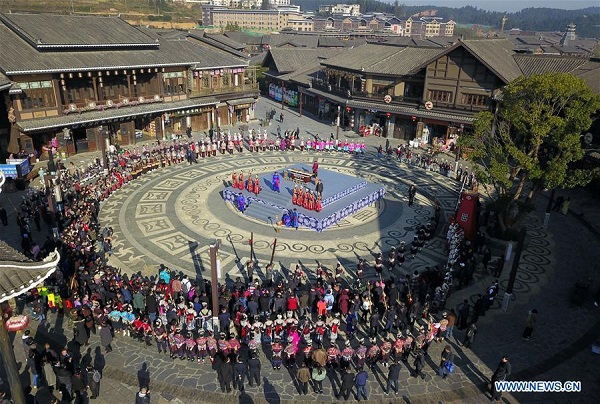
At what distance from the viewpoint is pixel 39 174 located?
36.1 m

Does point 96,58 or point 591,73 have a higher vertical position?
point 591,73

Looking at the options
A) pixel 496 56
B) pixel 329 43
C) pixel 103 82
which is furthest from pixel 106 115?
pixel 329 43

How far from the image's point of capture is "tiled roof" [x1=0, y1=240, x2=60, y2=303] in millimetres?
7883

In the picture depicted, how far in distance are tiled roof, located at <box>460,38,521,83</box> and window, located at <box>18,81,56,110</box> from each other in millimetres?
41150

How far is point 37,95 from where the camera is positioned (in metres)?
38.9

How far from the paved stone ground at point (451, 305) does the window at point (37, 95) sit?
1045cm

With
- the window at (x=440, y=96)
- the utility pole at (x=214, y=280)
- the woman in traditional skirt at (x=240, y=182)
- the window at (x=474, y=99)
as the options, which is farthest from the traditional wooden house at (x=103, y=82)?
the window at (x=474, y=99)

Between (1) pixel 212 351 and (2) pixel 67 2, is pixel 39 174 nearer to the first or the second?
(1) pixel 212 351

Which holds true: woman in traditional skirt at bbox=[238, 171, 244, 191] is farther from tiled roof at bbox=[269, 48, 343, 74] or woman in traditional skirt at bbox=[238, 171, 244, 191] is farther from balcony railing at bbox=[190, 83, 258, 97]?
tiled roof at bbox=[269, 48, 343, 74]

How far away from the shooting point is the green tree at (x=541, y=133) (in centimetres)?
2294

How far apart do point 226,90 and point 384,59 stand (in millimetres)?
21048

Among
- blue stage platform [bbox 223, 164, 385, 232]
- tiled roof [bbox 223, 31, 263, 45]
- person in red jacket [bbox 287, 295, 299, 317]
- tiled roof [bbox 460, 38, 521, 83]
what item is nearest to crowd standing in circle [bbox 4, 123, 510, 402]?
person in red jacket [bbox 287, 295, 299, 317]

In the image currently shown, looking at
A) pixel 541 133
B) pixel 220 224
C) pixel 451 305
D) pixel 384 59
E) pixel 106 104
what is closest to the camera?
pixel 451 305

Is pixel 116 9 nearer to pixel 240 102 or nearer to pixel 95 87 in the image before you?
pixel 240 102
